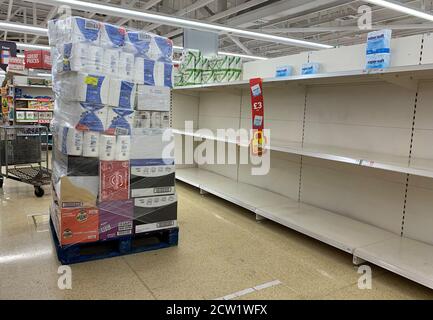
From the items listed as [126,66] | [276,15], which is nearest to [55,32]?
[126,66]

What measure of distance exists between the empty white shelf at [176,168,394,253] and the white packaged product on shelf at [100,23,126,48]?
2.02m

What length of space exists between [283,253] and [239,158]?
2023mm

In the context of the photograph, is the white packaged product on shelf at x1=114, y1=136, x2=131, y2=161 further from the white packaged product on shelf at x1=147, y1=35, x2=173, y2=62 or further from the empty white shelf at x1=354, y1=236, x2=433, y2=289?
the empty white shelf at x1=354, y1=236, x2=433, y2=289

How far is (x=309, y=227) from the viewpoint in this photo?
Answer: 9.46ft

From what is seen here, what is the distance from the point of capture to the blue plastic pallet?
246 centimetres

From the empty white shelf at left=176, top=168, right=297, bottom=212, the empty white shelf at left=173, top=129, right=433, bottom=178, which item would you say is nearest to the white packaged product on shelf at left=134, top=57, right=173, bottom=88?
the empty white shelf at left=173, top=129, right=433, bottom=178

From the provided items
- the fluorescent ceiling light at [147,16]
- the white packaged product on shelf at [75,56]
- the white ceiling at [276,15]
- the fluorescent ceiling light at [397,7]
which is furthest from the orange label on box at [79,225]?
the fluorescent ceiling light at [397,7]

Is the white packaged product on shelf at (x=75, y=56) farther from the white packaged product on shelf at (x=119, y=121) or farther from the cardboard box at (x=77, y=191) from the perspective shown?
the cardboard box at (x=77, y=191)

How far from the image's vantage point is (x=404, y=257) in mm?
2303

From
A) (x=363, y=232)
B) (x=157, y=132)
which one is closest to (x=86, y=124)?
(x=157, y=132)

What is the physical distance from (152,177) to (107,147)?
0.44 meters

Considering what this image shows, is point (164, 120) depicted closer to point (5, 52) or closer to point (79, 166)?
point (79, 166)

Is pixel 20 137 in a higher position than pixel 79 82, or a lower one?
lower

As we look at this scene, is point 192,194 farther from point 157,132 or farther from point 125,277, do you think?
point 125,277
